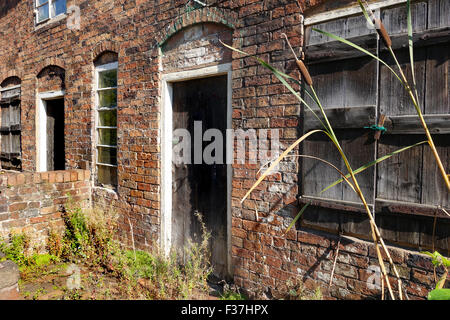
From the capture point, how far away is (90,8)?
16.9ft

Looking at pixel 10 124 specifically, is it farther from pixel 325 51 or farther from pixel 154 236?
pixel 325 51

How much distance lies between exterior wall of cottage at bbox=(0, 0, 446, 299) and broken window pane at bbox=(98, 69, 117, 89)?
5.9 inches

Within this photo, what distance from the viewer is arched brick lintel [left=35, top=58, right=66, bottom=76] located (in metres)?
5.73

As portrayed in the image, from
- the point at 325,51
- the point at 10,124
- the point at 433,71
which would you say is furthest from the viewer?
the point at 10,124

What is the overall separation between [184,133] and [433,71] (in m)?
2.68

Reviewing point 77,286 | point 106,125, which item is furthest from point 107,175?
point 77,286

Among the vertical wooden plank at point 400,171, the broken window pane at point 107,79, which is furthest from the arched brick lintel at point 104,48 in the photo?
the vertical wooden plank at point 400,171

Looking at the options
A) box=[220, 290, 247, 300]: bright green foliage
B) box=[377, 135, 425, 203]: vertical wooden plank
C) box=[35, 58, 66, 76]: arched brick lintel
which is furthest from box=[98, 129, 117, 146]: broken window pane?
box=[377, 135, 425, 203]: vertical wooden plank

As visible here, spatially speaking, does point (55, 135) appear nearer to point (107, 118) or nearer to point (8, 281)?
point (107, 118)

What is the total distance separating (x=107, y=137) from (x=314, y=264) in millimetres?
3666

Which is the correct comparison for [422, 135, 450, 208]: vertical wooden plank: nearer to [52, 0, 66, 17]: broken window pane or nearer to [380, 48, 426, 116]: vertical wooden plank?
[380, 48, 426, 116]: vertical wooden plank

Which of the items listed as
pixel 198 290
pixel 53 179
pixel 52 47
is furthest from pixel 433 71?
pixel 52 47

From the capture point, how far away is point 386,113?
8.21 feet

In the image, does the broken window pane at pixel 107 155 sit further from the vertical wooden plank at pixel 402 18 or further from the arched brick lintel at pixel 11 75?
the vertical wooden plank at pixel 402 18
